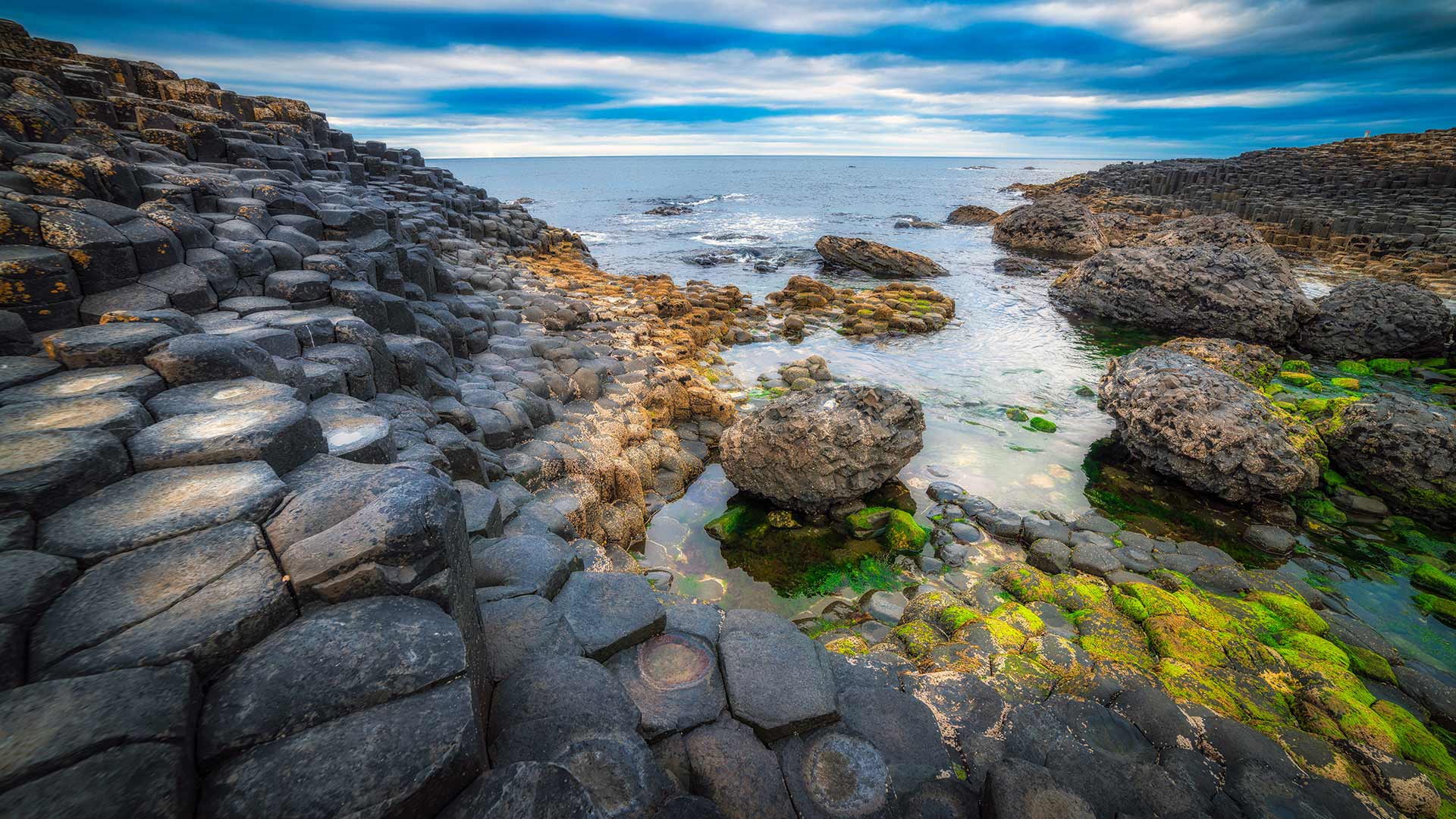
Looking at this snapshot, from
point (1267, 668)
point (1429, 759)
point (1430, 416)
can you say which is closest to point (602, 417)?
point (1267, 668)

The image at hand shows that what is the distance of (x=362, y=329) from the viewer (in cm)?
567

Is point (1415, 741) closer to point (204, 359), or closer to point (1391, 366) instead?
point (204, 359)

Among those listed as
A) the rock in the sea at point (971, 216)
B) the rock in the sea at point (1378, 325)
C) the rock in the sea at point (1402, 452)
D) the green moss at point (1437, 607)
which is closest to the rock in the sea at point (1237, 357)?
the rock in the sea at point (1378, 325)

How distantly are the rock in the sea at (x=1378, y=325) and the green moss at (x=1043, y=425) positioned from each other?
819 cm

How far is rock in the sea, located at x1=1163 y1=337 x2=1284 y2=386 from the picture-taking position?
1005 centimetres

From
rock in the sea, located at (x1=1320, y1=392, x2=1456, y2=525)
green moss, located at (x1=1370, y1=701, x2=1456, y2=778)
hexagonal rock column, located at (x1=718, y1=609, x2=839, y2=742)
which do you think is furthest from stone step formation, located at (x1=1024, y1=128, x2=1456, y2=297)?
hexagonal rock column, located at (x1=718, y1=609, x2=839, y2=742)

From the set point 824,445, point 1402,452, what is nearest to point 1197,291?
point 1402,452

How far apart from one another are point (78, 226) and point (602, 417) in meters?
5.20

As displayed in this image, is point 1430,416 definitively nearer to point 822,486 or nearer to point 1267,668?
point 1267,668

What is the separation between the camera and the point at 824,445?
6668mm

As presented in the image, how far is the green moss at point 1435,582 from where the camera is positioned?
539 cm

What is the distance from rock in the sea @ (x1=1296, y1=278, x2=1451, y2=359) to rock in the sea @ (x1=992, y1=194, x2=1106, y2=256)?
46.0 feet

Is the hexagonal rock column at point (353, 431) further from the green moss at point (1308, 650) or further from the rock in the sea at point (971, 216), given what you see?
the rock in the sea at point (971, 216)

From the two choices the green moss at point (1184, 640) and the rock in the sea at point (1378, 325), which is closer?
the green moss at point (1184, 640)
